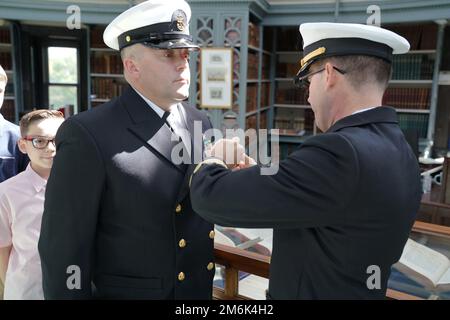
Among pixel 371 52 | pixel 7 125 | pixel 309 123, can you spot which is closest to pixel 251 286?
pixel 371 52

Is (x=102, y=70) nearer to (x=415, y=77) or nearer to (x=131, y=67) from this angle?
(x=415, y=77)

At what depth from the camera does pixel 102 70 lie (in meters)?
7.06

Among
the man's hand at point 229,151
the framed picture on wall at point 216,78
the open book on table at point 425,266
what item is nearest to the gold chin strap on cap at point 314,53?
the man's hand at point 229,151

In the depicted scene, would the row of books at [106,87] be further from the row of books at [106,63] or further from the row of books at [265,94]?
the row of books at [265,94]

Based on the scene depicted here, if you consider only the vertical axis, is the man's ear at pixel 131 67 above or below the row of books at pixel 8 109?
above

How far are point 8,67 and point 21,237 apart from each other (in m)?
6.51

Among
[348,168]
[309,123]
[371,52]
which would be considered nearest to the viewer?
[348,168]

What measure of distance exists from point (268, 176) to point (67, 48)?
7.23 meters

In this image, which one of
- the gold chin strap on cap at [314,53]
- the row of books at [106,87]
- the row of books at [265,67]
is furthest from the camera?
the row of books at [106,87]

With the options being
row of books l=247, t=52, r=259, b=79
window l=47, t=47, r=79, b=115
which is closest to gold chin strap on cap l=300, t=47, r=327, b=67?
row of books l=247, t=52, r=259, b=79

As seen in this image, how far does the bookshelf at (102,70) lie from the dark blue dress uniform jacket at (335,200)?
649cm

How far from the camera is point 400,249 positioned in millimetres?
995

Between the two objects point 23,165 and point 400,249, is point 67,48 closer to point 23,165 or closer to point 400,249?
point 23,165

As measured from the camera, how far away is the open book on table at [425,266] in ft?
5.76
